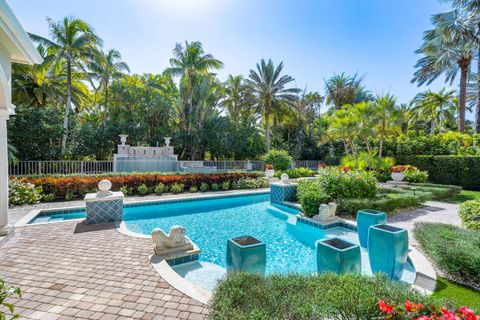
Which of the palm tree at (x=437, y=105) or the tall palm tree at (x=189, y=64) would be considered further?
the palm tree at (x=437, y=105)

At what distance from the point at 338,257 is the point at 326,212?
14.4 ft

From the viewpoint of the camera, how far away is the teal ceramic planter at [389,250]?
419 centimetres

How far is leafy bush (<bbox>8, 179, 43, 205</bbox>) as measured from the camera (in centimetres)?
873

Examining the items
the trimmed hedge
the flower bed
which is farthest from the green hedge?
the trimmed hedge

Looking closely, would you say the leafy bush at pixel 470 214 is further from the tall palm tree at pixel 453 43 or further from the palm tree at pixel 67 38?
the palm tree at pixel 67 38

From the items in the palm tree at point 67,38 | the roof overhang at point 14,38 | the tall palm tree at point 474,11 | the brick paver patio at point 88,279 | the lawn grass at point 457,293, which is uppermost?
the tall palm tree at point 474,11

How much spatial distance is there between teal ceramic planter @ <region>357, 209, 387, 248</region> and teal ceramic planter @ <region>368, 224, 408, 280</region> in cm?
156

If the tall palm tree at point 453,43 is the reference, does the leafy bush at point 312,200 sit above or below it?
below

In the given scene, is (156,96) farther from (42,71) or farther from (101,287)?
(101,287)

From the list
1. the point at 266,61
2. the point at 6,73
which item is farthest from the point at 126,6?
the point at 266,61

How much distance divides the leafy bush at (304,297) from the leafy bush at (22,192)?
9824mm

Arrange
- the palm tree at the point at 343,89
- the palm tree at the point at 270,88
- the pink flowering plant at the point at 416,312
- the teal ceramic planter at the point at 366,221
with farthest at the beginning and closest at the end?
the palm tree at the point at 343,89 < the palm tree at the point at 270,88 < the teal ceramic planter at the point at 366,221 < the pink flowering plant at the point at 416,312

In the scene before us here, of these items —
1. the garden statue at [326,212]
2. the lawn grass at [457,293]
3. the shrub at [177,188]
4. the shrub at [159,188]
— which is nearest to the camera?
the lawn grass at [457,293]

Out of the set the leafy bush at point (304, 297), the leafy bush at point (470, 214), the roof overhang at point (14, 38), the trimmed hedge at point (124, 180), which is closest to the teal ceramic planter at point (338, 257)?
the leafy bush at point (304, 297)
